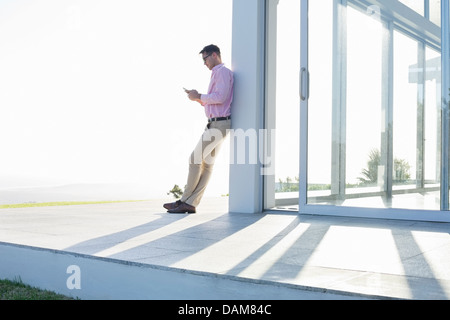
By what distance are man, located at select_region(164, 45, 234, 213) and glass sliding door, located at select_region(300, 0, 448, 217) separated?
813 millimetres

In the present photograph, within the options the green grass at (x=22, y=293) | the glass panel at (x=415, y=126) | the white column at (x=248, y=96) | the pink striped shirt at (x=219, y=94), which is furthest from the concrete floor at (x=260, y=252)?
the pink striped shirt at (x=219, y=94)

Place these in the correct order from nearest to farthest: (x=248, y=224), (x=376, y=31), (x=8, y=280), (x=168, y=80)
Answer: (x=8, y=280)
(x=248, y=224)
(x=376, y=31)
(x=168, y=80)

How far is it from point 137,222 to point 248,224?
0.92 m

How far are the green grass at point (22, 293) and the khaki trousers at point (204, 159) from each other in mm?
2581

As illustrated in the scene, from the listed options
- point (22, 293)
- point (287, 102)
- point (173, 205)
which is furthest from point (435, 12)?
point (22, 293)

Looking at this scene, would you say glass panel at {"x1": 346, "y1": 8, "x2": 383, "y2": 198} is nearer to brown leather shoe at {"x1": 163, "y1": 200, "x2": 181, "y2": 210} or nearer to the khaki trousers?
the khaki trousers

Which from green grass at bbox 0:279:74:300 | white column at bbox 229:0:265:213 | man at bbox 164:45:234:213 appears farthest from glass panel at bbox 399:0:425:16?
green grass at bbox 0:279:74:300

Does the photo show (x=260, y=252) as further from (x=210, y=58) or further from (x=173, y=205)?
(x=210, y=58)

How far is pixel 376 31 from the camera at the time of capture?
452 centimetres

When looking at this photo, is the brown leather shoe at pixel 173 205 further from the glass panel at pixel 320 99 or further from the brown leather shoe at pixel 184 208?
the glass panel at pixel 320 99

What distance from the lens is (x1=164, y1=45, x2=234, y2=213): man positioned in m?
5.03
